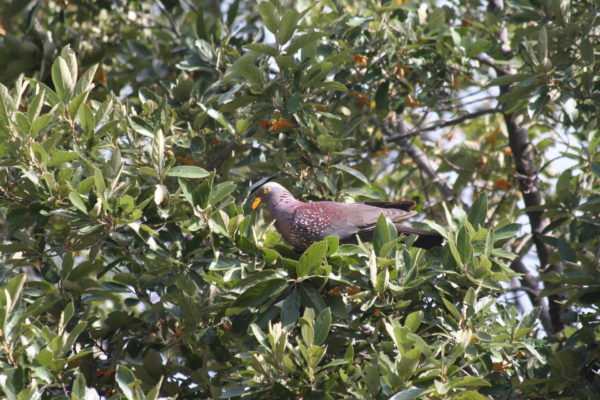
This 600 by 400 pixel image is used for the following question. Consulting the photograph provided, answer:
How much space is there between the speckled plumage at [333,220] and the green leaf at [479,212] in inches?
18.3

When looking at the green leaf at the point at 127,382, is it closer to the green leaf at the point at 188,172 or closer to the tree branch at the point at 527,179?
the green leaf at the point at 188,172

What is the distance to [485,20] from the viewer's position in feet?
18.2

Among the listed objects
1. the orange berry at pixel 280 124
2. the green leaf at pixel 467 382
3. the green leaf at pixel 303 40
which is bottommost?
the green leaf at pixel 467 382

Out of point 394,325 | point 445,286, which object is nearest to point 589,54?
point 445,286

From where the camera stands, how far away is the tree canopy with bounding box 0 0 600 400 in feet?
10.5

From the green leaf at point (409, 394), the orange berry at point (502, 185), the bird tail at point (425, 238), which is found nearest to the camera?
the green leaf at point (409, 394)

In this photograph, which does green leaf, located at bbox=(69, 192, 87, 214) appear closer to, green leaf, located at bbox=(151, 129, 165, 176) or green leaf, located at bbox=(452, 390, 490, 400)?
green leaf, located at bbox=(151, 129, 165, 176)

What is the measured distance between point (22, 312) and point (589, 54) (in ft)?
10.8

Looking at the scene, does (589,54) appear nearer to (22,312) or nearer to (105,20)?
(22,312)

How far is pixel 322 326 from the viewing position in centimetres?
313

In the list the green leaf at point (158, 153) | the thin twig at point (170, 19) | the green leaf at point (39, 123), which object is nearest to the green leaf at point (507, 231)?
the green leaf at point (158, 153)

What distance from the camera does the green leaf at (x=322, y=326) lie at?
3.11 meters

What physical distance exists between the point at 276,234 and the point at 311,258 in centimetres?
29

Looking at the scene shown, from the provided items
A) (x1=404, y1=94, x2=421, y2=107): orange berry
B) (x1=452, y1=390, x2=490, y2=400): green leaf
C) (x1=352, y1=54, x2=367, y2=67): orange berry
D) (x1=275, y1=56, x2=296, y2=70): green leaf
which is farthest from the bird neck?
(x1=452, y1=390, x2=490, y2=400): green leaf
